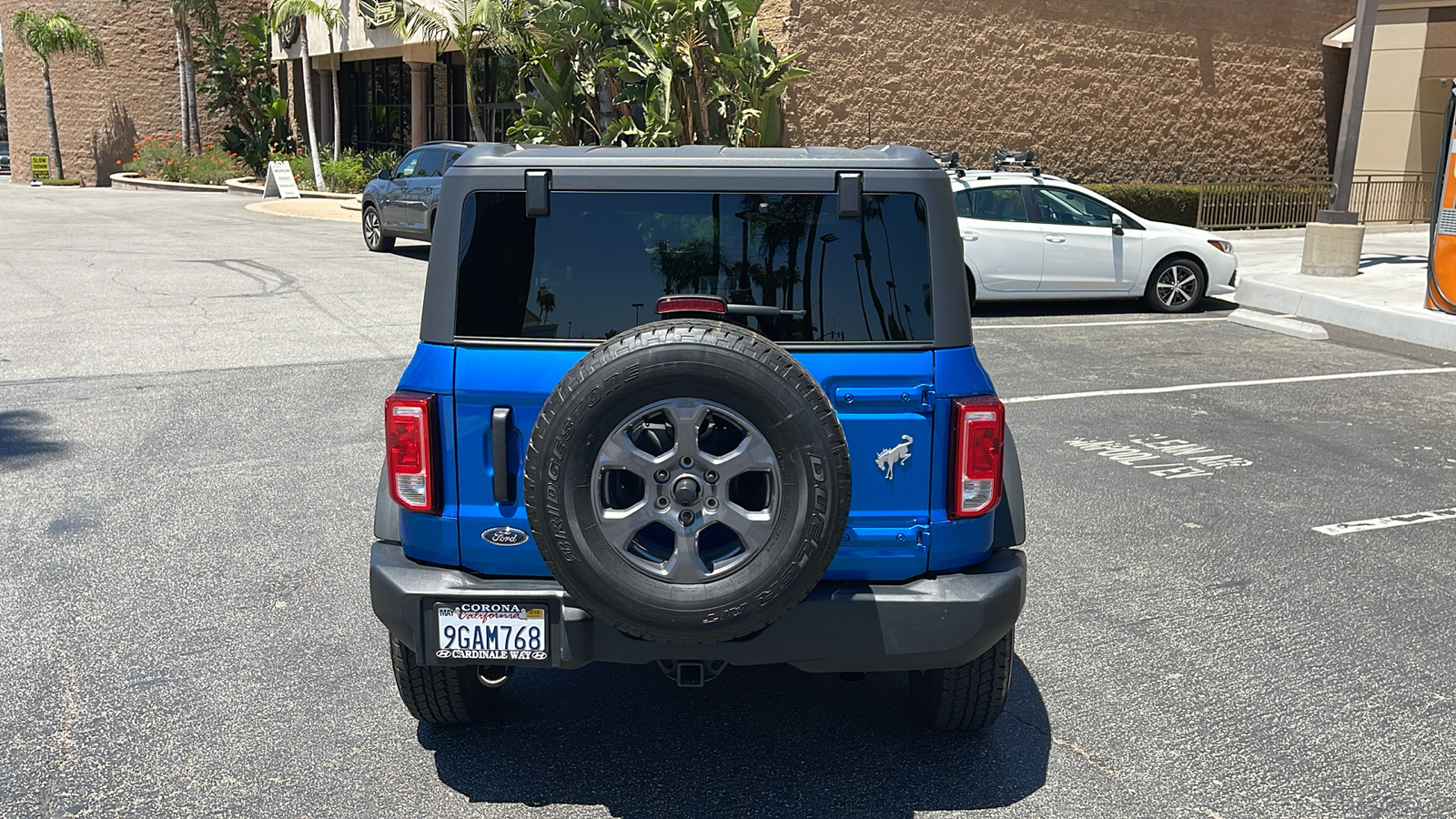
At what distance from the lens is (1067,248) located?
14.1m

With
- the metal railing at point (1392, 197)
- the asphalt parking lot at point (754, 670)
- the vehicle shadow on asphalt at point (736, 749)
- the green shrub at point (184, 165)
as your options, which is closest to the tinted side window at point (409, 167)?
the asphalt parking lot at point (754, 670)

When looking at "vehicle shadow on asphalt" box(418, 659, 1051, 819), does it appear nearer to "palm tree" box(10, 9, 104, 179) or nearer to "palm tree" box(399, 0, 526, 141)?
"palm tree" box(399, 0, 526, 141)

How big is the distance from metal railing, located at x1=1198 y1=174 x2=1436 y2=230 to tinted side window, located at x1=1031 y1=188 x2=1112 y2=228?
1065cm

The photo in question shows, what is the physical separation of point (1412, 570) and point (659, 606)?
438 cm

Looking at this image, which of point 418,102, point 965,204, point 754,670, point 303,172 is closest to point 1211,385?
point 965,204

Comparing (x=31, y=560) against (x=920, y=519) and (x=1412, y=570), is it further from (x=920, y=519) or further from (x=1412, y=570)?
(x=1412, y=570)

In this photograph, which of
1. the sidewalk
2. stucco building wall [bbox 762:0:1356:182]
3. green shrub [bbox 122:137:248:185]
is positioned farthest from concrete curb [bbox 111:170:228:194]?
the sidewalk

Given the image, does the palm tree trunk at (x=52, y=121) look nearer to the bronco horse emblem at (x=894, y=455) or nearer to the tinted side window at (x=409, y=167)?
the tinted side window at (x=409, y=167)

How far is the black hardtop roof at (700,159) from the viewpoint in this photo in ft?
Result: 12.1

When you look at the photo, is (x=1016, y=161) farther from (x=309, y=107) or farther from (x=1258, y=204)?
(x=309, y=107)

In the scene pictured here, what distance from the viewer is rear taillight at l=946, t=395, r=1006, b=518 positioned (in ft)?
12.0

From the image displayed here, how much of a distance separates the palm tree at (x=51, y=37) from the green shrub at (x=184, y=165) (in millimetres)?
4289

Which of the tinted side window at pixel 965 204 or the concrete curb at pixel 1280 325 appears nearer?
the concrete curb at pixel 1280 325

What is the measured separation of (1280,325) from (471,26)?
53.1 feet
